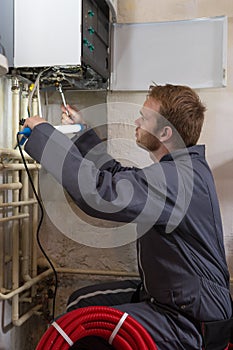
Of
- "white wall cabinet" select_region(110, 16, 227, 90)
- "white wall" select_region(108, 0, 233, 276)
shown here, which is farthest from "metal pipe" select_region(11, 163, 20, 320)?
"white wall" select_region(108, 0, 233, 276)

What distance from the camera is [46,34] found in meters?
1.62

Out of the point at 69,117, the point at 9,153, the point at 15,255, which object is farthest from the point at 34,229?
the point at 69,117

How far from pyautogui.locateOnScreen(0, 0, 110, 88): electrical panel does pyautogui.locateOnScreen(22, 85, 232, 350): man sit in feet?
1.17

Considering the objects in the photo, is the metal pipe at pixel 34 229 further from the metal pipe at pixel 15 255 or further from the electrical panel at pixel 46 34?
the electrical panel at pixel 46 34

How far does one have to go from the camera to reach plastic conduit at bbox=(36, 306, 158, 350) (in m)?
1.30

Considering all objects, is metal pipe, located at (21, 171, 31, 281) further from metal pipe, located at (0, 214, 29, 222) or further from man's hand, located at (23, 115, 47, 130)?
man's hand, located at (23, 115, 47, 130)

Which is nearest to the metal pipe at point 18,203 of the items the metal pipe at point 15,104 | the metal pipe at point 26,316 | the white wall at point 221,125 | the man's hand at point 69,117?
the metal pipe at point 15,104

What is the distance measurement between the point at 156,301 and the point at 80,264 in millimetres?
767

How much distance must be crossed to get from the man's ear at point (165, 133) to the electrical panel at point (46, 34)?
420 millimetres

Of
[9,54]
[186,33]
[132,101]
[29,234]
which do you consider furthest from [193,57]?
[29,234]

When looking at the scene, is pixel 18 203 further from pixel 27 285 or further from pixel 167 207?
pixel 167 207

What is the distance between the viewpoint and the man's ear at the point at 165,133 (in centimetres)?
152

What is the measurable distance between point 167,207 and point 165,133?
0.34 meters

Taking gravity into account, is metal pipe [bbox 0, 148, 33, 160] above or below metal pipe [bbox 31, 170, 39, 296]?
above
